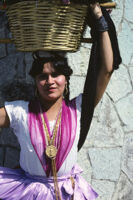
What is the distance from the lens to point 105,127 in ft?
11.5

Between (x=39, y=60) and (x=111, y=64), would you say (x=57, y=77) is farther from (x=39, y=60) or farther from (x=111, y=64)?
(x=111, y=64)

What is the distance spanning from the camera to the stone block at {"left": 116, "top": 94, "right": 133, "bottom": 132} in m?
3.55

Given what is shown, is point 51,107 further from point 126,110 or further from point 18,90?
point 126,110

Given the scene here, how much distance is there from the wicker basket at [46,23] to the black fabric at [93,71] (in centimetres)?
19

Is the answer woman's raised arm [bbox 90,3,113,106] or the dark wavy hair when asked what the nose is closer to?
the dark wavy hair

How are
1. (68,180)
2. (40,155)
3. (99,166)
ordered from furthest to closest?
1. (99,166)
2. (68,180)
3. (40,155)

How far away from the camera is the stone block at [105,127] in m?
3.48

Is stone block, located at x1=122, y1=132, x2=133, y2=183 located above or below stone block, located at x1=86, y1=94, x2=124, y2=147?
below

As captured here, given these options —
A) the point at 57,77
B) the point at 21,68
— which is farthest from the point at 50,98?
the point at 21,68

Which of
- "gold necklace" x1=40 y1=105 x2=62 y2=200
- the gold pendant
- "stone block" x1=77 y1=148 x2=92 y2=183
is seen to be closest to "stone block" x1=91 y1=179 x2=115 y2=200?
"stone block" x1=77 y1=148 x2=92 y2=183

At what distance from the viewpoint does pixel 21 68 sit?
3268mm

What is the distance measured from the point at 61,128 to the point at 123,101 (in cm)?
138

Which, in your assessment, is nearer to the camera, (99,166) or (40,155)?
(40,155)

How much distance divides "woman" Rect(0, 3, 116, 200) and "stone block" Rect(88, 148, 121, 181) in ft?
3.48
